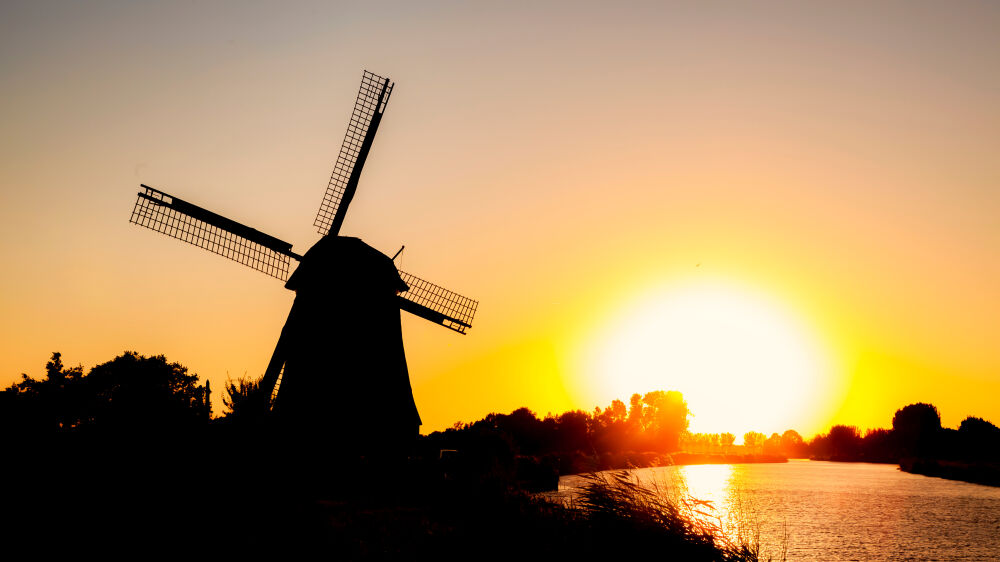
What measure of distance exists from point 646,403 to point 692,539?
13579cm

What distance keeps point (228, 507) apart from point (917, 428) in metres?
150

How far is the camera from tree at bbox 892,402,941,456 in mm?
122188

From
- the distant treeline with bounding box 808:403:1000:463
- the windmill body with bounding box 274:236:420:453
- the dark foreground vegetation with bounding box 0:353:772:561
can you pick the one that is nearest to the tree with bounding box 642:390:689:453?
the distant treeline with bounding box 808:403:1000:463

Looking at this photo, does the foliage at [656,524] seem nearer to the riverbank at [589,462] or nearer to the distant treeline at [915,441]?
the riverbank at [589,462]

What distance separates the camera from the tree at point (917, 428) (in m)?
122

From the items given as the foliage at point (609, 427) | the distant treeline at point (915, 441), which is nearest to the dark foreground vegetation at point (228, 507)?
the foliage at point (609, 427)

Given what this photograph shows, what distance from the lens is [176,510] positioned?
10289mm

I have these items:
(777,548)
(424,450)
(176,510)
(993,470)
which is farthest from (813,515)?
(993,470)

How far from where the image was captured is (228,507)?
36.3 ft

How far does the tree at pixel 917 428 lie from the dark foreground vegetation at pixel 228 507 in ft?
446

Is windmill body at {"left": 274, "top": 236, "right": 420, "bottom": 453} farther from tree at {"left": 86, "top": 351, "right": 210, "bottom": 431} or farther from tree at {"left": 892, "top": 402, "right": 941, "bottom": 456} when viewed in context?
tree at {"left": 892, "top": 402, "right": 941, "bottom": 456}

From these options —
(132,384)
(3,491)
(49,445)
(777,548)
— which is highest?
(132,384)

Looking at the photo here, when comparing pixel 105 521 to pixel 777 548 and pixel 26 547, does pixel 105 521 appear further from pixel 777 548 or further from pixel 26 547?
pixel 777 548

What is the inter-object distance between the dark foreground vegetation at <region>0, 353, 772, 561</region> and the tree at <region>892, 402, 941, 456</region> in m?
136
